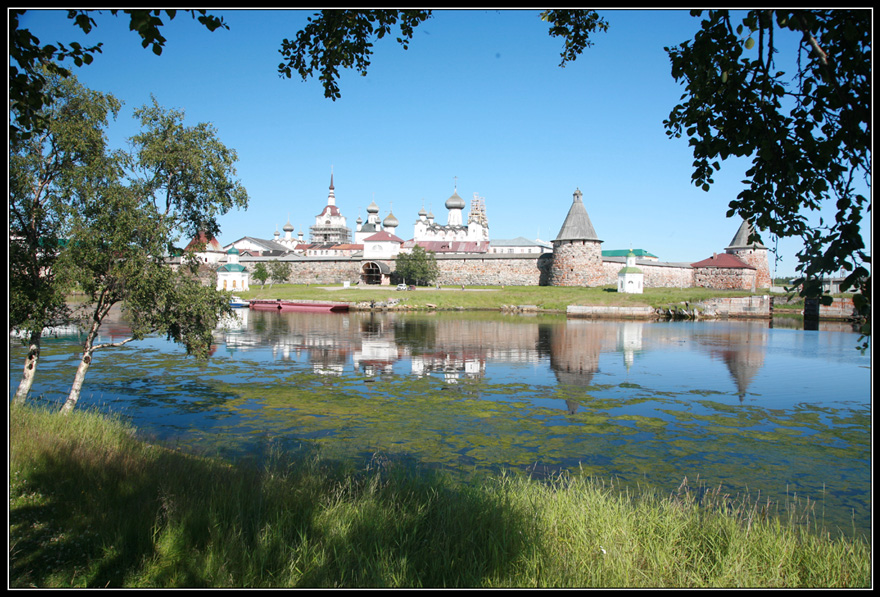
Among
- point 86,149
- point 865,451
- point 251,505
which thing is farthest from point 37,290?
point 865,451

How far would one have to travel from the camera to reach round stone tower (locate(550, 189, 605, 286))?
48.8 meters

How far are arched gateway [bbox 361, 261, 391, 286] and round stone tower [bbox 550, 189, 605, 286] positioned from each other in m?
17.5

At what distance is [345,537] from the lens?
149 inches

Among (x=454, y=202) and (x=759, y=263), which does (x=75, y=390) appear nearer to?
(x=759, y=263)

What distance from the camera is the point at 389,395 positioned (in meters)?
11.5

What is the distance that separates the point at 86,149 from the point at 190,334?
10.0 ft

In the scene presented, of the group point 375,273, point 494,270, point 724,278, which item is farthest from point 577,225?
point 375,273

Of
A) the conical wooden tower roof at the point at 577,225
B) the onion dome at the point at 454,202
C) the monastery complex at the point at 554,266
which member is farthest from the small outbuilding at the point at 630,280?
the onion dome at the point at 454,202

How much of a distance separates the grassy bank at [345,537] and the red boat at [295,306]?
3227 cm

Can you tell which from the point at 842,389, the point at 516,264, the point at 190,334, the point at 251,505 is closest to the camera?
the point at 251,505

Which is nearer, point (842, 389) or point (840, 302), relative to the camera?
point (842, 389)

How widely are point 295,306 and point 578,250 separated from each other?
24.8 m

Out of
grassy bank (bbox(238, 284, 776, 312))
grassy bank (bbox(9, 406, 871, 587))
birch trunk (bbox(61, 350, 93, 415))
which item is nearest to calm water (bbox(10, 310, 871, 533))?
birch trunk (bbox(61, 350, 93, 415))

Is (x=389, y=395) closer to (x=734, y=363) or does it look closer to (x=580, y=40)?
(x=580, y=40)
